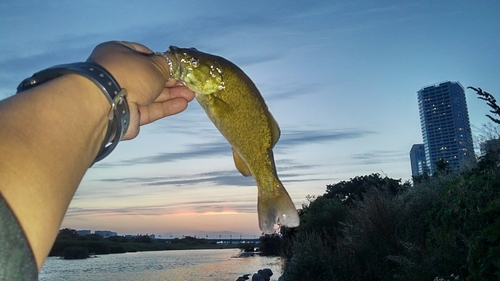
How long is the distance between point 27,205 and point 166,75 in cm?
138

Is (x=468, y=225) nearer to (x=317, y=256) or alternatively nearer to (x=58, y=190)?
(x=317, y=256)

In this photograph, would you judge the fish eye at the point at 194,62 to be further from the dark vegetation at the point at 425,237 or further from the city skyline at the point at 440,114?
the city skyline at the point at 440,114

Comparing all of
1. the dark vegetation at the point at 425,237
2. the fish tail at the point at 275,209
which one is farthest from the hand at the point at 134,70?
the dark vegetation at the point at 425,237

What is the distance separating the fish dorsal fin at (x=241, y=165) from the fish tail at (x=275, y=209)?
0.89ft

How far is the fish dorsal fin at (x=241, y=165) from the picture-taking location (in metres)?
2.99

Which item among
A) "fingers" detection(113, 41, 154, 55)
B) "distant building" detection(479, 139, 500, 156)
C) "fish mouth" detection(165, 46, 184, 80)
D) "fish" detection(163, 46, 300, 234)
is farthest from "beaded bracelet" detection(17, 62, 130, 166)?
"distant building" detection(479, 139, 500, 156)

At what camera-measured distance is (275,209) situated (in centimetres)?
271

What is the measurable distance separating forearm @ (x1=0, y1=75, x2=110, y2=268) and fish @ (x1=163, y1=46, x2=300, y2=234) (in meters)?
1.37

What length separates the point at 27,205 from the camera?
38.2 inches

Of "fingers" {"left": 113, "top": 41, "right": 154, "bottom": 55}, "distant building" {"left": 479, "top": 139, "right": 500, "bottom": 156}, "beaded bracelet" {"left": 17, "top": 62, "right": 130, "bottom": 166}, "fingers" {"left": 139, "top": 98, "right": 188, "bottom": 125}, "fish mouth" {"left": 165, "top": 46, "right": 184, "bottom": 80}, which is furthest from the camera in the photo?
"distant building" {"left": 479, "top": 139, "right": 500, "bottom": 156}

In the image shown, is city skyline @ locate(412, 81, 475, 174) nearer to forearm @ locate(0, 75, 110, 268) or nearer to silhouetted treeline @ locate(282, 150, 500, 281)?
silhouetted treeline @ locate(282, 150, 500, 281)

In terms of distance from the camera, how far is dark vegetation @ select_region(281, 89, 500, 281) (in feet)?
→ 25.6

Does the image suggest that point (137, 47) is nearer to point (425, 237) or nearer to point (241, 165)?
point (241, 165)

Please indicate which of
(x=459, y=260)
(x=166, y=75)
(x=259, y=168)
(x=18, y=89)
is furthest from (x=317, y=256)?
(x=18, y=89)
